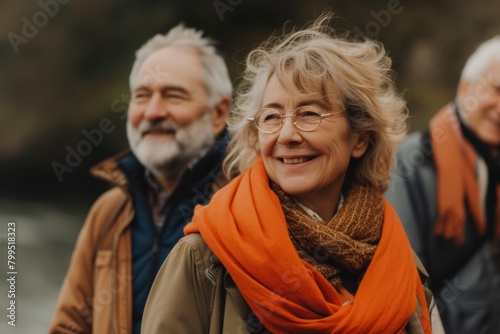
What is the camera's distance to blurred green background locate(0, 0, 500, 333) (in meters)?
5.49

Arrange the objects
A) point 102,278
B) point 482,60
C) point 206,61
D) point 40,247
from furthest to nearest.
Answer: point 40,247, point 482,60, point 206,61, point 102,278

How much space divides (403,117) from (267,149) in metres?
0.54

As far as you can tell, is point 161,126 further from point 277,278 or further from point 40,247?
point 40,247

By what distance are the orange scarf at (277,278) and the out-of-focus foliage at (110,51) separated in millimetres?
3527

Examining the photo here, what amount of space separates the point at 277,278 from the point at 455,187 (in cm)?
246

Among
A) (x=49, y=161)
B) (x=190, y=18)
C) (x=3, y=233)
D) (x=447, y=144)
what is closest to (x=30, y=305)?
(x=3, y=233)

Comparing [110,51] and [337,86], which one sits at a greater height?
[110,51]

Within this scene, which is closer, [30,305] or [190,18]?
[30,305]

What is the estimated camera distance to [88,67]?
6094 mm

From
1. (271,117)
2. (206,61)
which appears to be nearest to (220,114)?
(206,61)

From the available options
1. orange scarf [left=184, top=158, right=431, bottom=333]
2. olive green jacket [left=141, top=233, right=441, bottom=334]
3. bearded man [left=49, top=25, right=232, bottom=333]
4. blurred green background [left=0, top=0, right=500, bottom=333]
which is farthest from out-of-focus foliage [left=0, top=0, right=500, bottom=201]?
olive green jacket [left=141, top=233, right=441, bottom=334]

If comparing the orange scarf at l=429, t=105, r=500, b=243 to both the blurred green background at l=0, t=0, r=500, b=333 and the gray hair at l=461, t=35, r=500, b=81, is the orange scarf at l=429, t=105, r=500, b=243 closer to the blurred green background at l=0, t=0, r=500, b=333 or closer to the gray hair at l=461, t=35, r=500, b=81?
the gray hair at l=461, t=35, r=500, b=81

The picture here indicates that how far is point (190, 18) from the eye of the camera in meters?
5.82

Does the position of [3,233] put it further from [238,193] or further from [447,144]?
[238,193]
